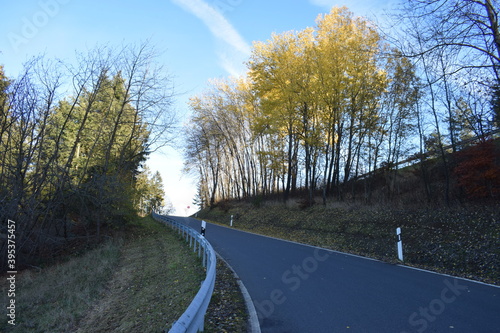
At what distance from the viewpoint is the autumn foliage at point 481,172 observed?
36.9 feet

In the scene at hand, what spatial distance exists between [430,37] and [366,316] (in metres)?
6.45

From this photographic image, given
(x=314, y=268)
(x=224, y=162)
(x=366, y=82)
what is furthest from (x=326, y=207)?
(x=224, y=162)

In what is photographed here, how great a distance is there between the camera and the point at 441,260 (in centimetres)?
926

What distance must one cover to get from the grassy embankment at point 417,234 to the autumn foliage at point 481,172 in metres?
0.99

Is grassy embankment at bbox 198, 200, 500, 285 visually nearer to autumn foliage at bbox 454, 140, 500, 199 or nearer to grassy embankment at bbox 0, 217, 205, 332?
autumn foliage at bbox 454, 140, 500, 199

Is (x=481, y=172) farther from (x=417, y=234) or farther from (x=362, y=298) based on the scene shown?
(x=362, y=298)

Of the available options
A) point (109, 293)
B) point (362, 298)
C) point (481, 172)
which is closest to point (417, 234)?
point (481, 172)

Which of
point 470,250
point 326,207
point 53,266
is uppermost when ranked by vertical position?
point 326,207

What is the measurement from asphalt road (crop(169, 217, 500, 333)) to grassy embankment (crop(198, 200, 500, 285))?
1697 mm

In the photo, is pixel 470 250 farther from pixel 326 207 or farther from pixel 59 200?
pixel 59 200

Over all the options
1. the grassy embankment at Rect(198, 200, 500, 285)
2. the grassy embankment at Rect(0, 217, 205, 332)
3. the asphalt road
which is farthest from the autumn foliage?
the grassy embankment at Rect(0, 217, 205, 332)

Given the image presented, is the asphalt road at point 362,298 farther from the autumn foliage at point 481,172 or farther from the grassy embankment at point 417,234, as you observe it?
the autumn foliage at point 481,172

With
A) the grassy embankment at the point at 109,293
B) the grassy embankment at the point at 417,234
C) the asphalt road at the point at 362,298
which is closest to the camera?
the asphalt road at the point at 362,298

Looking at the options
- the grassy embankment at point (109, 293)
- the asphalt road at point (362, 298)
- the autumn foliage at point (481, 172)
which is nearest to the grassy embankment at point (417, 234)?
the autumn foliage at point (481, 172)
